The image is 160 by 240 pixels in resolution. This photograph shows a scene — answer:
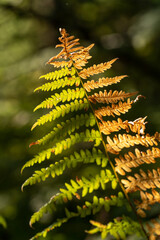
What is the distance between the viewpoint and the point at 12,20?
15.5 feet

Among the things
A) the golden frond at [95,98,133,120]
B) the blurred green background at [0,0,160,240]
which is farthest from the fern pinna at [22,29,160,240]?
the blurred green background at [0,0,160,240]

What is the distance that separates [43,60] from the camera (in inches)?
138

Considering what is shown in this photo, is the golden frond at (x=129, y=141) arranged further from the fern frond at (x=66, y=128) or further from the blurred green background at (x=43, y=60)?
the blurred green background at (x=43, y=60)

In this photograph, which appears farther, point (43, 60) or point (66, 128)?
point (43, 60)

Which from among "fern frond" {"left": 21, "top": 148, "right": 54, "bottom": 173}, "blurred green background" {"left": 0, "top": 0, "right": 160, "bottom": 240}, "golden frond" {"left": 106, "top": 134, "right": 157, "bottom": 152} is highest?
"blurred green background" {"left": 0, "top": 0, "right": 160, "bottom": 240}

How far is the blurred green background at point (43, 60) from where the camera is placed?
2709mm

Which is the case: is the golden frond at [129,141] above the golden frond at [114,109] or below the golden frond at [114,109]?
below

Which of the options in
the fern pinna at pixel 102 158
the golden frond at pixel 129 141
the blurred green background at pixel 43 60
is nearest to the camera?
the fern pinna at pixel 102 158

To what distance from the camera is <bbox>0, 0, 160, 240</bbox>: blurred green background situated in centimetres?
271

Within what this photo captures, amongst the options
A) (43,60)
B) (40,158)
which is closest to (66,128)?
(40,158)

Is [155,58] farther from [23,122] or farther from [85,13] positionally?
[23,122]

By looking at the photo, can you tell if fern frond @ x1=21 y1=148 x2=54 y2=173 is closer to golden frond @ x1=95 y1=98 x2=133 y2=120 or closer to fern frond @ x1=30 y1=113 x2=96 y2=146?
fern frond @ x1=30 y1=113 x2=96 y2=146

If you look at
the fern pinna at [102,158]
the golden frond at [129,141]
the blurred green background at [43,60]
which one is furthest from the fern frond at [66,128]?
the blurred green background at [43,60]

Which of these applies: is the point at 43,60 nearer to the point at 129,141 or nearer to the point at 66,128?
the point at 66,128
